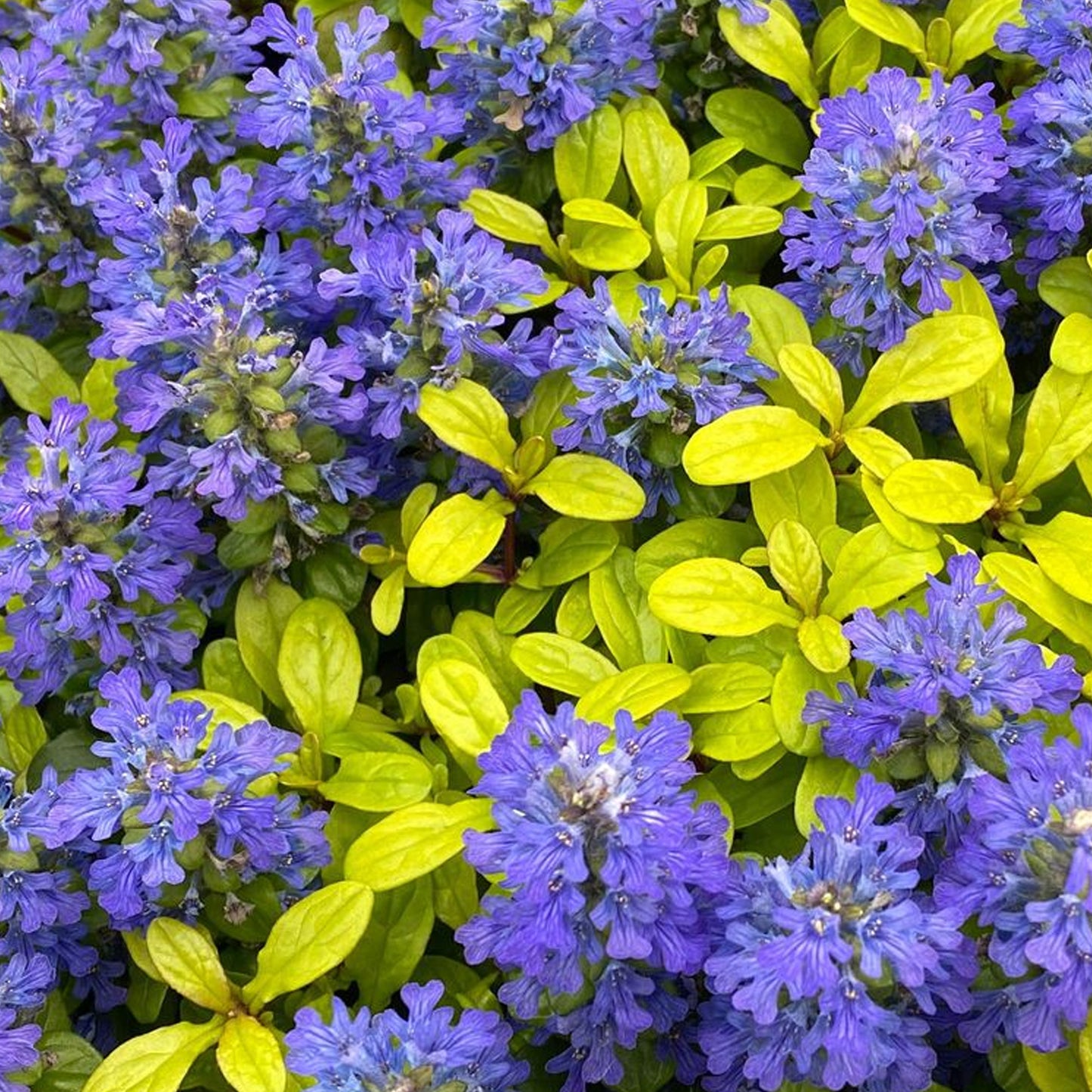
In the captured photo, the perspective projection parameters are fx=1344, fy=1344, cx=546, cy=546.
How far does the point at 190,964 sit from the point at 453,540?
85cm

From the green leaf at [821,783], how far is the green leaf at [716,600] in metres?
0.25

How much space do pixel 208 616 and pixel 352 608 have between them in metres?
0.32

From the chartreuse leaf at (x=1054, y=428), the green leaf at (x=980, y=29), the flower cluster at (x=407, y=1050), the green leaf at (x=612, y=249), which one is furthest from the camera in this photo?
the green leaf at (x=980, y=29)

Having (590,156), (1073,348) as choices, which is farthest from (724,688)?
(590,156)

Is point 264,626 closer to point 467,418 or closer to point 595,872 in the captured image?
point 467,418

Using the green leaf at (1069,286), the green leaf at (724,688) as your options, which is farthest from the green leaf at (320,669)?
the green leaf at (1069,286)

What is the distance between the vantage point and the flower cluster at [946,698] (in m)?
2.01

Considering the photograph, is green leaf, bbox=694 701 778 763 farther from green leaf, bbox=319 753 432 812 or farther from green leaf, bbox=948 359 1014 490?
green leaf, bbox=948 359 1014 490

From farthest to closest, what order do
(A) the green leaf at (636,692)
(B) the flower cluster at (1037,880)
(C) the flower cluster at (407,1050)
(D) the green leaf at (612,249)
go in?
1. (D) the green leaf at (612,249)
2. (A) the green leaf at (636,692)
3. (C) the flower cluster at (407,1050)
4. (B) the flower cluster at (1037,880)

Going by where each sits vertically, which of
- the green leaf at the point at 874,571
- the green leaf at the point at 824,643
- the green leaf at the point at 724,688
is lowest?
the green leaf at the point at 724,688

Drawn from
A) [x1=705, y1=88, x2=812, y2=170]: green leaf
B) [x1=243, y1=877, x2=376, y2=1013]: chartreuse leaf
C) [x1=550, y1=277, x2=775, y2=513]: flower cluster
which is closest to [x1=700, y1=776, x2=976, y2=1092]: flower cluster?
[x1=243, y1=877, x2=376, y2=1013]: chartreuse leaf

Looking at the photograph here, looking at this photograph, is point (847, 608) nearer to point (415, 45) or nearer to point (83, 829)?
point (83, 829)

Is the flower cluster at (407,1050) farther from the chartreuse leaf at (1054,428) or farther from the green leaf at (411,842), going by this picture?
the chartreuse leaf at (1054,428)

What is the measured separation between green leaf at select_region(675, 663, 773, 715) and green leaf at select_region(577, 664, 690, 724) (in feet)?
0.13
